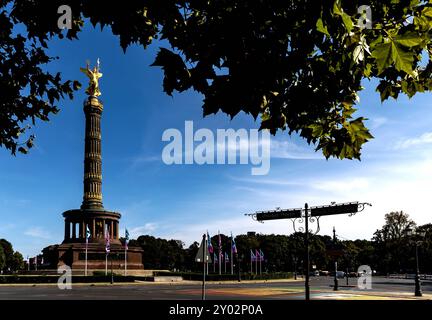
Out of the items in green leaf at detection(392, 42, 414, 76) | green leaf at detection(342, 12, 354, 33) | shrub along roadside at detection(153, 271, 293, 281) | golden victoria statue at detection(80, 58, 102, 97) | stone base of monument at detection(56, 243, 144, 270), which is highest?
golden victoria statue at detection(80, 58, 102, 97)

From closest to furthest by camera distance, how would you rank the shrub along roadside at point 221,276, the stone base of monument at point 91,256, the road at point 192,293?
the road at point 192,293 → the shrub along roadside at point 221,276 → the stone base of monument at point 91,256

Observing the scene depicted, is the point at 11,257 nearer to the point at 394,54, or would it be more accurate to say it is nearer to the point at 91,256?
the point at 91,256

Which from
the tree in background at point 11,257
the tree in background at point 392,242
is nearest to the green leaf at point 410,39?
the tree in background at point 392,242

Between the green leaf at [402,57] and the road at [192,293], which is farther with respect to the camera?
the road at [192,293]

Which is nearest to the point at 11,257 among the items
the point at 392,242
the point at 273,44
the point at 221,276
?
the point at 221,276

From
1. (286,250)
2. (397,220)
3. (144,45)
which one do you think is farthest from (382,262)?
(144,45)

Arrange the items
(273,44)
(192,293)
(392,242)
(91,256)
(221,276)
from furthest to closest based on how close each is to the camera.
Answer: (392,242)
(91,256)
(221,276)
(192,293)
(273,44)

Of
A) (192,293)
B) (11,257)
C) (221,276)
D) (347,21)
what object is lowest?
(11,257)

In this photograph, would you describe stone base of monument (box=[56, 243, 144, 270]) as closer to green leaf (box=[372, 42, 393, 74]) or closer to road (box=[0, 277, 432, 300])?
road (box=[0, 277, 432, 300])

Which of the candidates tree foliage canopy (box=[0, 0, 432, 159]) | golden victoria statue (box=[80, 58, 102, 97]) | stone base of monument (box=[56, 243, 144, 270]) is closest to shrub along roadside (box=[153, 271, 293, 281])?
stone base of monument (box=[56, 243, 144, 270])

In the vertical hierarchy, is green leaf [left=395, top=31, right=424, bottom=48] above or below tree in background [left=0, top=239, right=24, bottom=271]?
above

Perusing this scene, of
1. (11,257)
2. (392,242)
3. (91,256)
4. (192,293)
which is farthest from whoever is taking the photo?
(11,257)

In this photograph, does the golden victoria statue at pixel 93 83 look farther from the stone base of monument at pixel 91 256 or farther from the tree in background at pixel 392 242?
the tree in background at pixel 392 242
